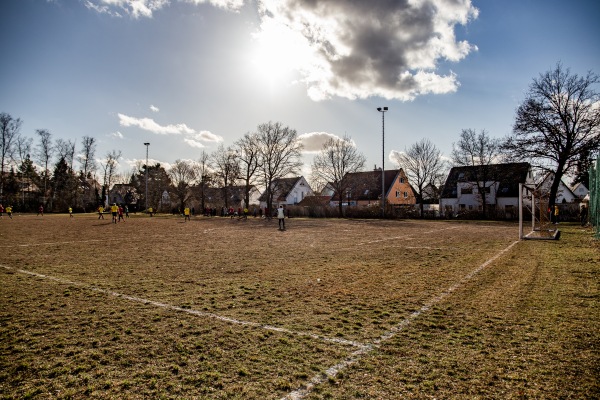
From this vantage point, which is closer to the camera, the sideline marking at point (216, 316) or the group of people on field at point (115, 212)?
the sideline marking at point (216, 316)

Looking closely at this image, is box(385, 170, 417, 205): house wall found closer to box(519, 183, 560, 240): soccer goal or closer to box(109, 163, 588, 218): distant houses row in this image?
box(109, 163, 588, 218): distant houses row

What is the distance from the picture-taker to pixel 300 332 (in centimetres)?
456

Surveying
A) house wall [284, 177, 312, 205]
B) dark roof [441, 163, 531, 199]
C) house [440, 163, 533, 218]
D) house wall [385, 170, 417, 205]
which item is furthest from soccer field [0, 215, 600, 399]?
A: house wall [284, 177, 312, 205]

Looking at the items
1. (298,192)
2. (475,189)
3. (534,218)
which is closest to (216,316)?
(534,218)

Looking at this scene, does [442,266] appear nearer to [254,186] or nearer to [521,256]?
[521,256]

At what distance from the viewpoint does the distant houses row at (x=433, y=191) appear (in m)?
46.4

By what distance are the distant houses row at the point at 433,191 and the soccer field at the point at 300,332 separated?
34368 millimetres

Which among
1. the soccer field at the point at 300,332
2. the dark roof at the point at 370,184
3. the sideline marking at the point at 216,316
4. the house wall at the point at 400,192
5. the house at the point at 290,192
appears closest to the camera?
the soccer field at the point at 300,332

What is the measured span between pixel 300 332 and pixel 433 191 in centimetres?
7276

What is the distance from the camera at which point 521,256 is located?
1133 centimetres

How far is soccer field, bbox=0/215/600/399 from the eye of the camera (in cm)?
320

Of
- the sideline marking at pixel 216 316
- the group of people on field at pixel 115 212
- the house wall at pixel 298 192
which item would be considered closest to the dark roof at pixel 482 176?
the house wall at pixel 298 192

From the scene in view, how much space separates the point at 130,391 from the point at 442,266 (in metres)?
8.48

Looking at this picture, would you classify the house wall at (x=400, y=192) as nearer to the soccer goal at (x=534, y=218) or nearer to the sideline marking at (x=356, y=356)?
the soccer goal at (x=534, y=218)
